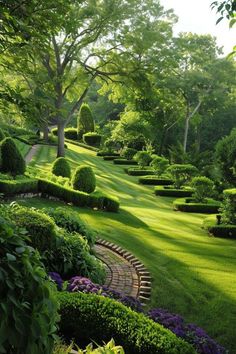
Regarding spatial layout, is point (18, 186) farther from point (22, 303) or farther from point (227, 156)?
point (22, 303)

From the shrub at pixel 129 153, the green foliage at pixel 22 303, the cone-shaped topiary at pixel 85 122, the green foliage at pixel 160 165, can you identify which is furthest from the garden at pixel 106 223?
the cone-shaped topiary at pixel 85 122

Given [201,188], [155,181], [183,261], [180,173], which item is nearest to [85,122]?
[155,181]

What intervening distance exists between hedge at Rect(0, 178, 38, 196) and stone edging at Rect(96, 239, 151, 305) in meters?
4.51

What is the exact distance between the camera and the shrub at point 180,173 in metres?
24.2

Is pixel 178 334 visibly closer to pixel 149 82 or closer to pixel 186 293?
pixel 186 293

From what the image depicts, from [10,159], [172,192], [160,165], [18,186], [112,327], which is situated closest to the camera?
[112,327]

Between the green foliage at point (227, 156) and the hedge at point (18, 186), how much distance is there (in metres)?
9.90

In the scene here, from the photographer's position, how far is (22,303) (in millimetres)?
2334

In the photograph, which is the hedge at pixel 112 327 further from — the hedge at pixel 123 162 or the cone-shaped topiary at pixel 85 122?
the cone-shaped topiary at pixel 85 122

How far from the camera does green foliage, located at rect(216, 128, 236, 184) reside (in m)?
19.1

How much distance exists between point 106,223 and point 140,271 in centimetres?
395

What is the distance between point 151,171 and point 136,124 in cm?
1254

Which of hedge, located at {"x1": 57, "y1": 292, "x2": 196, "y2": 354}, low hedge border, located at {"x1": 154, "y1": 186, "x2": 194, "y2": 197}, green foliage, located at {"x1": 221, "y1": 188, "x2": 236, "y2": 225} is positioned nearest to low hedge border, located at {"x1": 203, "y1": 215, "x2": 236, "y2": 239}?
green foliage, located at {"x1": 221, "y1": 188, "x2": 236, "y2": 225}

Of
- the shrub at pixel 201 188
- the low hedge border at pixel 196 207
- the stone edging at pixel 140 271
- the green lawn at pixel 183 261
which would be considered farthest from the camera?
the shrub at pixel 201 188
